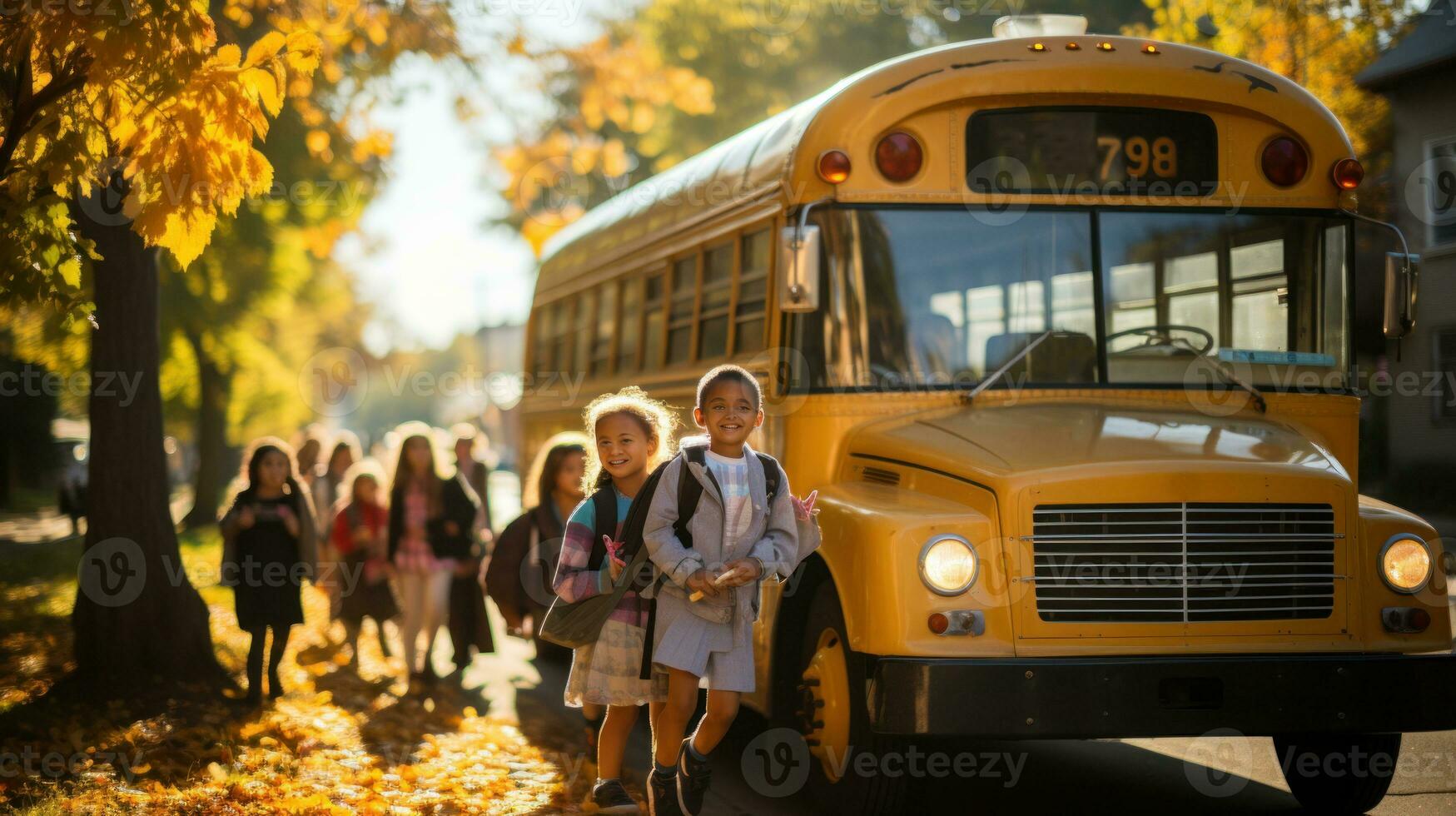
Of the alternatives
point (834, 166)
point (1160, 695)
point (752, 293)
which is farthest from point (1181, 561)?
point (752, 293)

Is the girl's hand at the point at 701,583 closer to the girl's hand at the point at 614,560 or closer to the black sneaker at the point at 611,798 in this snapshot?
the girl's hand at the point at 614,560

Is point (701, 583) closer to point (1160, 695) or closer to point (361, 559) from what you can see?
point (1160, 695)

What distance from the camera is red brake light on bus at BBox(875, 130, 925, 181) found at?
6.43 metres

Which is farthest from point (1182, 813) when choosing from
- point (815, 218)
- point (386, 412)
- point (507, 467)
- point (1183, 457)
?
point (386, 412)

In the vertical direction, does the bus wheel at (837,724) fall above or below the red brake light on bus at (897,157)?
below

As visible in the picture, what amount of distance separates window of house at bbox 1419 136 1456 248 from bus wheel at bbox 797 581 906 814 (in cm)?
1917

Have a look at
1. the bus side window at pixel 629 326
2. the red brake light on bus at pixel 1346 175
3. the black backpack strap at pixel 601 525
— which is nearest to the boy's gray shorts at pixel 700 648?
the black backpack strap at pixel 601 525

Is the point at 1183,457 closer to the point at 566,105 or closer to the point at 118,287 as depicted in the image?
the point at 118,287

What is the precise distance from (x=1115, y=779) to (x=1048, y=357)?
6.80 ft

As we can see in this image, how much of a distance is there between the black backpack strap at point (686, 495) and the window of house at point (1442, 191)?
1993 cm

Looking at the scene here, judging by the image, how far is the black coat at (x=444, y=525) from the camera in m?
10.0

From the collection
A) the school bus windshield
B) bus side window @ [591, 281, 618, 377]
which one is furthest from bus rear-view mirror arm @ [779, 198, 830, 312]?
bus side window @ [591, 281, 618, 377]

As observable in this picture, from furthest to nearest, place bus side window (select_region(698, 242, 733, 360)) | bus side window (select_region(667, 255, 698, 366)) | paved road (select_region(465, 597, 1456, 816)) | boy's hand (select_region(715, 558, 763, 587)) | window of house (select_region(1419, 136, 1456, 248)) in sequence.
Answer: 1. window of house (select_region(1419, 136, 1456, 248))
2. bus side window (select_region(667, 255, 698, 366))
3. bus side window (select_region(698, 242, 733, 360))
4. paved road (select_region(465, 597, 1456, 816))
5. boy's hand (select_region(715, 558, 763, 587))

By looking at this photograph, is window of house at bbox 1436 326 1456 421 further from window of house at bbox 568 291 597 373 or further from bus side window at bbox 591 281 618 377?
bus side window at bbox 591 281 618 377
